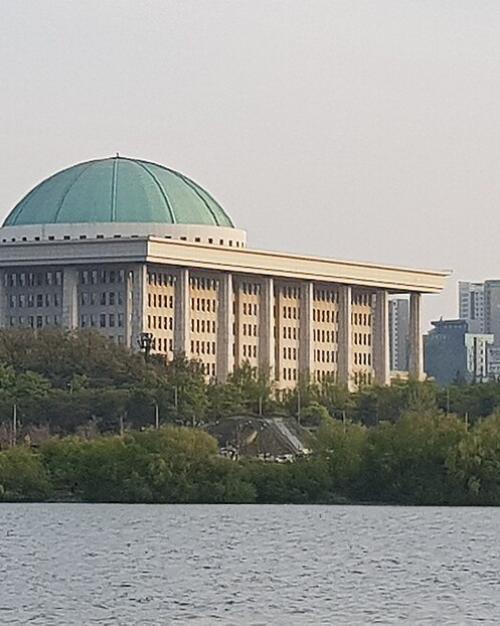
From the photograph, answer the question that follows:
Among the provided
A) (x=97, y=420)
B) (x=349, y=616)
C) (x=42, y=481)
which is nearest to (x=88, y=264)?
(x=97, y=420)

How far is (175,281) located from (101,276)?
4.73m

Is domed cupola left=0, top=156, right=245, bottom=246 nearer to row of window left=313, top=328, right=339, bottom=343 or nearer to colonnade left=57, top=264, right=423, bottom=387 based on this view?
colonnade left=57, top=264, right=423, bottom=387

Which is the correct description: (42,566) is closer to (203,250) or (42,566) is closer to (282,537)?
(282,537)

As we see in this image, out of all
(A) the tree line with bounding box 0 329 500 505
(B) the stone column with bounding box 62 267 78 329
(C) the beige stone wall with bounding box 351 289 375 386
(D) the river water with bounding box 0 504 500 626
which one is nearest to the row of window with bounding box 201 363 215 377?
(B) the stone column with bounding box 62 267 78 329

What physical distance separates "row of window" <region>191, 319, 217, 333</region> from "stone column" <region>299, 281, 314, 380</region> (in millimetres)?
8145

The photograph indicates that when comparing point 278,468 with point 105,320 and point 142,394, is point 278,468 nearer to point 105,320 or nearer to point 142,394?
point 142,394

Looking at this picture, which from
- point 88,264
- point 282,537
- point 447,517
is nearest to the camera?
point 282,537

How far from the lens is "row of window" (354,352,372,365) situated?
184000mm

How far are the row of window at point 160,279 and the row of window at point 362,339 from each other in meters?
20.5

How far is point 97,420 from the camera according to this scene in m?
130

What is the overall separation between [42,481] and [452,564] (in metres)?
36.3

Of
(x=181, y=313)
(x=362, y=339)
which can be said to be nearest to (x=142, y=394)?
(x=181, y=313)

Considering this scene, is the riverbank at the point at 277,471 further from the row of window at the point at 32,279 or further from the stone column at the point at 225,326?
the stone column at the point at 225,326

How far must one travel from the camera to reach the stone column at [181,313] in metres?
168
